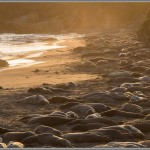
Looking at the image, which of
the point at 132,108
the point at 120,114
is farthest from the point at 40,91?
the point at 120,114

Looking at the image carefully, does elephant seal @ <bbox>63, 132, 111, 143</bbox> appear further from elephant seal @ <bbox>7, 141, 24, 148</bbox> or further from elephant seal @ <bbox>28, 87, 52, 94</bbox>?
elephant seal @ <bbox>28, 87, 52, 94</bbox>

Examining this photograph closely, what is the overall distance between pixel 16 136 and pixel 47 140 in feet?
1.83

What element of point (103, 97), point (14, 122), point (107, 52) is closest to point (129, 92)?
point (103, 97)

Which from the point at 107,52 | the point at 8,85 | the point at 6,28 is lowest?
the point at 8,85

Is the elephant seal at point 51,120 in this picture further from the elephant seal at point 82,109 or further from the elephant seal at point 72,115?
the elephant seal at point 82,109

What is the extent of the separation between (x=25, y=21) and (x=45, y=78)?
60.4m

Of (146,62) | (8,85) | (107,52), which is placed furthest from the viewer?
(107,52)

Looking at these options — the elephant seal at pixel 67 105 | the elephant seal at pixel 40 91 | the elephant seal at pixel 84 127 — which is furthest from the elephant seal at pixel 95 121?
the elephant seal at pixel 40 91

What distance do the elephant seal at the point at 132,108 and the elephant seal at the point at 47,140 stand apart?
2.63 meters

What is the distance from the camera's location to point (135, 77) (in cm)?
1420

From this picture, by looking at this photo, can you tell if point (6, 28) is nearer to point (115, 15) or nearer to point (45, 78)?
point (115, 15)

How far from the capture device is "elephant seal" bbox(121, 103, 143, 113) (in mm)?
9305

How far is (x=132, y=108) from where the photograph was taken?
368 inches

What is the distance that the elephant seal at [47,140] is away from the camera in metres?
6.89
